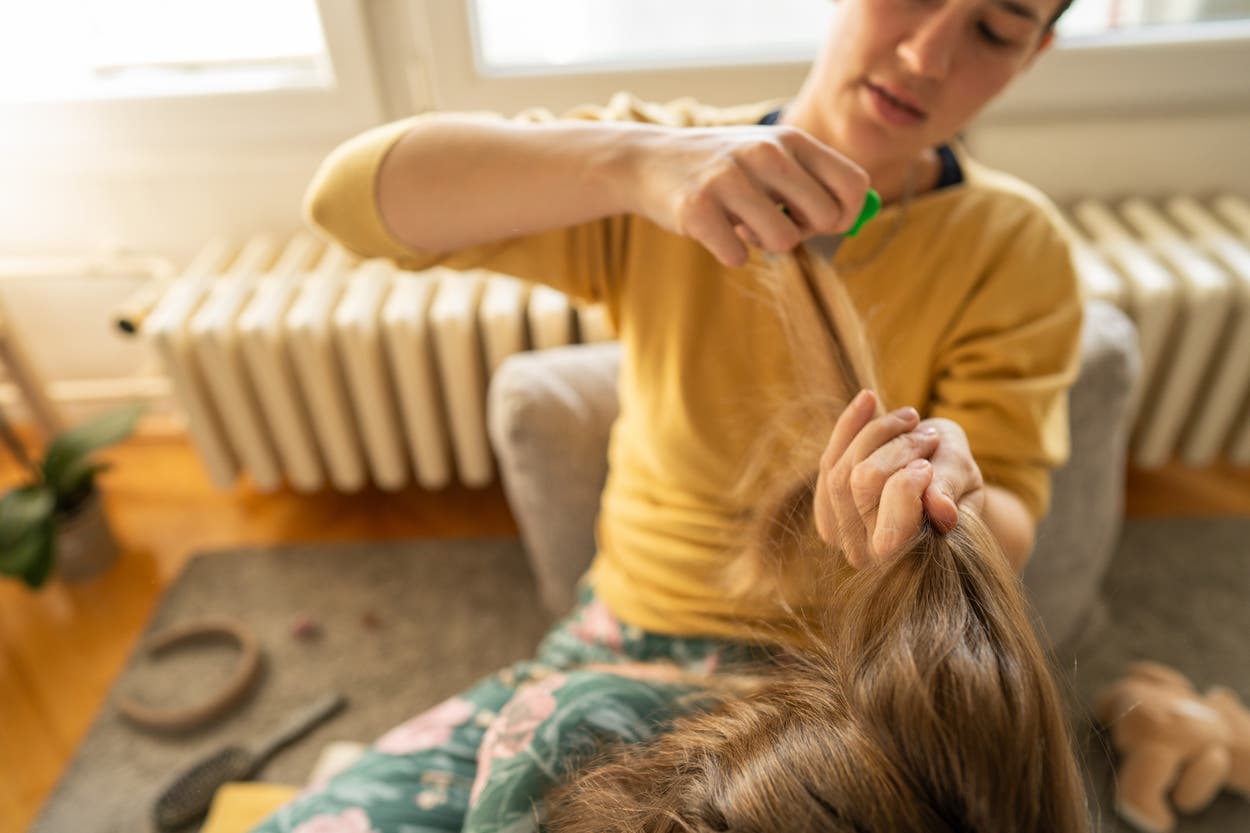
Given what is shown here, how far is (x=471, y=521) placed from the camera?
1729mm

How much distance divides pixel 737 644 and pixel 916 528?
36cm

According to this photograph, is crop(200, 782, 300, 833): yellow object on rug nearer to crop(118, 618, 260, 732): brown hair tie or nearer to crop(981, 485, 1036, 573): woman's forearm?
crop(118, 618, 260, 732): brown hair tie

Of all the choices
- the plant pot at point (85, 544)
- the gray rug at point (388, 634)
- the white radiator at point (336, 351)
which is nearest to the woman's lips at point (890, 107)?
the white radiator at point (336, 351)

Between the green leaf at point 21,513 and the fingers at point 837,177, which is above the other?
the fingers at point 837,177

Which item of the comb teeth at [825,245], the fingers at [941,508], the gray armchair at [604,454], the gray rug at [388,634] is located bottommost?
the gray rug at [388,634]

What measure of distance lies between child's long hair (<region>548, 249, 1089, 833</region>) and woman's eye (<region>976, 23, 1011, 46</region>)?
16.8 inches

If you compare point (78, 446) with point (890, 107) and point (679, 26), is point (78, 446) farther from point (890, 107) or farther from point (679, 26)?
point (890, 107)

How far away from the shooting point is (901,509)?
477mm

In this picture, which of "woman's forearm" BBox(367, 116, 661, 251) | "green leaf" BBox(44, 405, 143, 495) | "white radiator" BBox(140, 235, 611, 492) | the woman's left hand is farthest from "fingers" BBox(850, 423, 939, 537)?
"green leaf" BBox(44, 405, 143, 495)

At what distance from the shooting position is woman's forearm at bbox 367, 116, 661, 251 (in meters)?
0.70

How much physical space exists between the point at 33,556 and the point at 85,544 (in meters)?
0.16

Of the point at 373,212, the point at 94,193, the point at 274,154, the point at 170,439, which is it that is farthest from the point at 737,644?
the point at 170,439

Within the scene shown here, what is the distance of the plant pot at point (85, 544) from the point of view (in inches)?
60.2

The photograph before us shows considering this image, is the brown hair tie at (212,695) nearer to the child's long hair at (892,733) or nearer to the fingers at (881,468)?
the child's long hair at (892,733)
